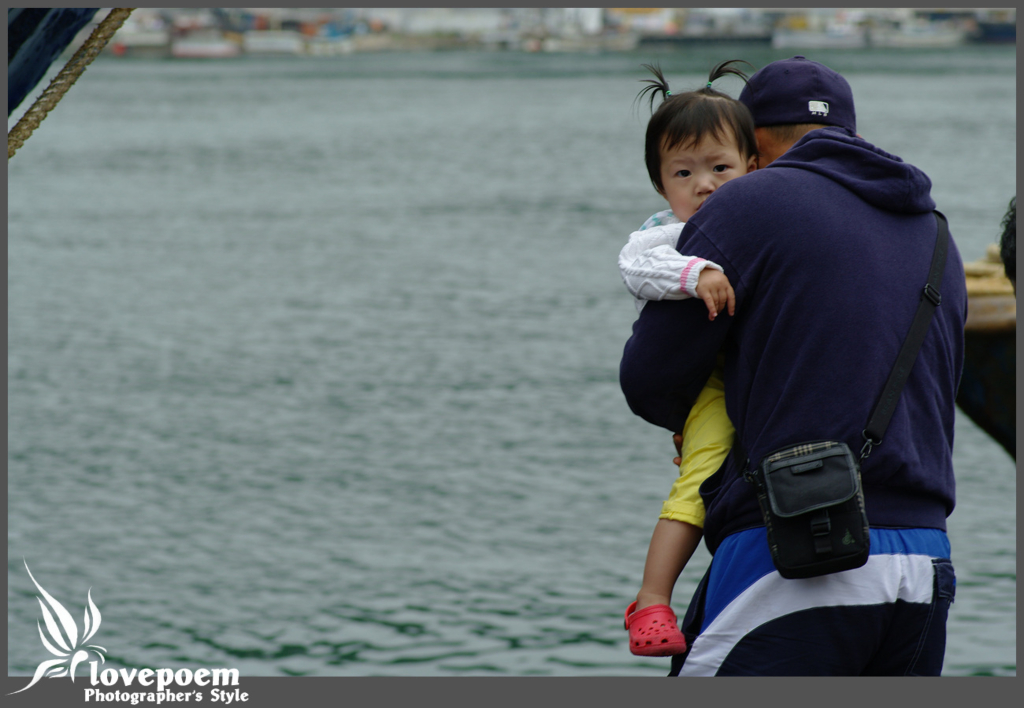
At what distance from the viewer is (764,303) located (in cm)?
185

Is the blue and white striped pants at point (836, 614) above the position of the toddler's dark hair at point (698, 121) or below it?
below

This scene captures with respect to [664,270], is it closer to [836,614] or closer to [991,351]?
[836,614]

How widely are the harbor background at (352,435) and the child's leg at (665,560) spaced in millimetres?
2731

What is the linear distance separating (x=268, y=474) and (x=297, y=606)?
2906 millimetres

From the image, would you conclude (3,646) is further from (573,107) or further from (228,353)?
(573,107)

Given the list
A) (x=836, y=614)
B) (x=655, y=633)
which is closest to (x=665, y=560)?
(x=655, y=633)

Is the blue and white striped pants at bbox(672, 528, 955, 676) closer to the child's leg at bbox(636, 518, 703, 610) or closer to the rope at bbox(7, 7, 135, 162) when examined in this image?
the child's leg at bbox(636, 518, 703, 610)

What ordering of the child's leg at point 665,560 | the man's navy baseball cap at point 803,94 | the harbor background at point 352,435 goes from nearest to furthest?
1. the man's navy baseball cap at point 803,94
2. the child's leg at point 665,560
3. the harbor background at point 352,435

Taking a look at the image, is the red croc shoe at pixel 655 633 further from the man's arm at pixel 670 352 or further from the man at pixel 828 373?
the man's arm at pixel 670 352

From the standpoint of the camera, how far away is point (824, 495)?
5.88ft

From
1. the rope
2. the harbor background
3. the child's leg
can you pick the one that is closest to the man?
the child's leg

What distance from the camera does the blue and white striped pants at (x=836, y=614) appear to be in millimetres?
1850

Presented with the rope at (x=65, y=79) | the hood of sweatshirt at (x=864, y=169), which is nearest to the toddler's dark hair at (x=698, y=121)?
the hood of sweatshirt at (x=864, y=169)

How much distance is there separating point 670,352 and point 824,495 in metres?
0.33
